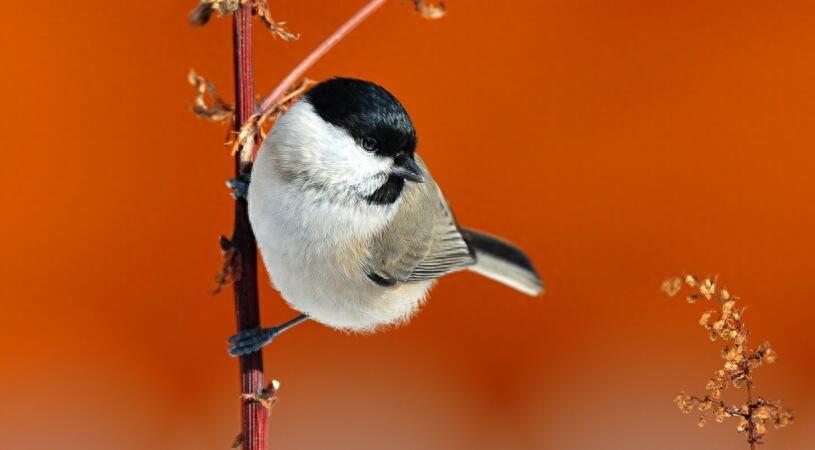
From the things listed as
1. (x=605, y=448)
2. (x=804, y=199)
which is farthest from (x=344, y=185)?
(x=804, y=199)

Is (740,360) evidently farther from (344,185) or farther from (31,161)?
(31,161)

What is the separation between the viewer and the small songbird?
1000 mm

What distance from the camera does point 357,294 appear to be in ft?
3.88

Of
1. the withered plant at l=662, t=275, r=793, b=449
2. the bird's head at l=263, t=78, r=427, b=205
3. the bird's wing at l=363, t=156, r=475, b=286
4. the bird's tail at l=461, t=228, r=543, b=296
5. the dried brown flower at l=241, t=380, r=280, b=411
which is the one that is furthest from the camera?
the bird's tail at l=461, t=228, r=543, b=296

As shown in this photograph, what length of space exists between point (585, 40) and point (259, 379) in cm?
165

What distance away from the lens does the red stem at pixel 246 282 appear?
771mm

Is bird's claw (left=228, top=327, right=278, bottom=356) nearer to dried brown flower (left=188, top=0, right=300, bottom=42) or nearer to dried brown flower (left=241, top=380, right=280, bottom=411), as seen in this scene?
dried brown flower (left=241, top=380, right=280, bottom=411)

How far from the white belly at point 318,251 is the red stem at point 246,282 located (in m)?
0.03

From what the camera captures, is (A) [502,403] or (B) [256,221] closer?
(B) [256,221]

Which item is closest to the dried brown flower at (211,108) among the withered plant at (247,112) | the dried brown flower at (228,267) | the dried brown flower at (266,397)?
the withered plant at (247,112)

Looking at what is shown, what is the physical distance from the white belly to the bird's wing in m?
0.03

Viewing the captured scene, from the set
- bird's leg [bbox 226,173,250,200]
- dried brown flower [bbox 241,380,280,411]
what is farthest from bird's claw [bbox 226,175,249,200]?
dried brown flower [bbox 241,380,280,411]

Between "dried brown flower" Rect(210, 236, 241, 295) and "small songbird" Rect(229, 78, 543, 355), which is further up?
"small songbird" Rect(229, 78, 543, 355)

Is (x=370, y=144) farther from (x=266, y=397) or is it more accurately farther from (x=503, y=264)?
(x=503, y=264)
